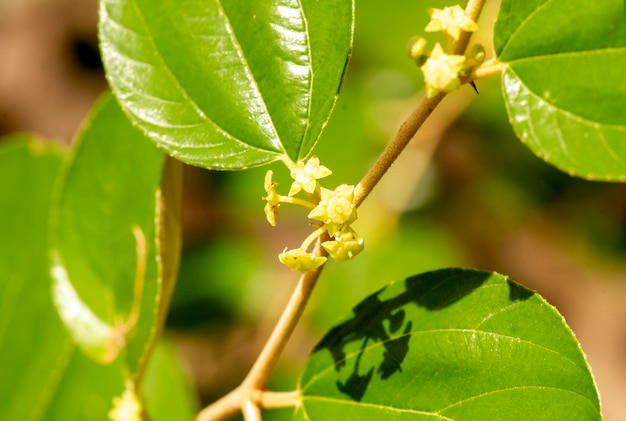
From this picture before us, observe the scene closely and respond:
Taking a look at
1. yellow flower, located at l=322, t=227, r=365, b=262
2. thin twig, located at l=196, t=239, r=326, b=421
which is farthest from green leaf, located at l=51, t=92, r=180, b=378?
yellow flower, located at l=322, t=227, r=365, b=262

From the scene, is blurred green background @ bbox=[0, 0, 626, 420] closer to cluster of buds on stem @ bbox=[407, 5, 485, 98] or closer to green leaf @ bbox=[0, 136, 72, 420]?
green leaf @ bbox=[0, 136, 72, 420]

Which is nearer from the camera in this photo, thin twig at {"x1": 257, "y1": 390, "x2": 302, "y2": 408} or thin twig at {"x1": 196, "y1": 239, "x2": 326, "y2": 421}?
thin twig at {"x1": 196, "y1": 239, "x2": 326, "y2": 421}

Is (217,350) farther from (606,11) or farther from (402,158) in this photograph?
(606,11)

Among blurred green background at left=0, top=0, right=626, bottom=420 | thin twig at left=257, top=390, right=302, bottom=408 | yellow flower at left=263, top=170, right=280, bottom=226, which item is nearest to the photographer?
yellow flower at left=263, top=170, right=280, bottom=226

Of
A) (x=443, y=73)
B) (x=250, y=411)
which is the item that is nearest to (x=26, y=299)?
(x=250, y=411)

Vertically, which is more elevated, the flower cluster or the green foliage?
the flower cluster

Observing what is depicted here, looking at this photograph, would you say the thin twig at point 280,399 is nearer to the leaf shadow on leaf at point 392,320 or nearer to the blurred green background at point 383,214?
the leaf shadow on leaf at point 392,320

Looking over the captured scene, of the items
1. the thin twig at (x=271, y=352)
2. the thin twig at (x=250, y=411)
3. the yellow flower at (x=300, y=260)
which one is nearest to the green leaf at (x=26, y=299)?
the thin twig at (x=271, y=352)
